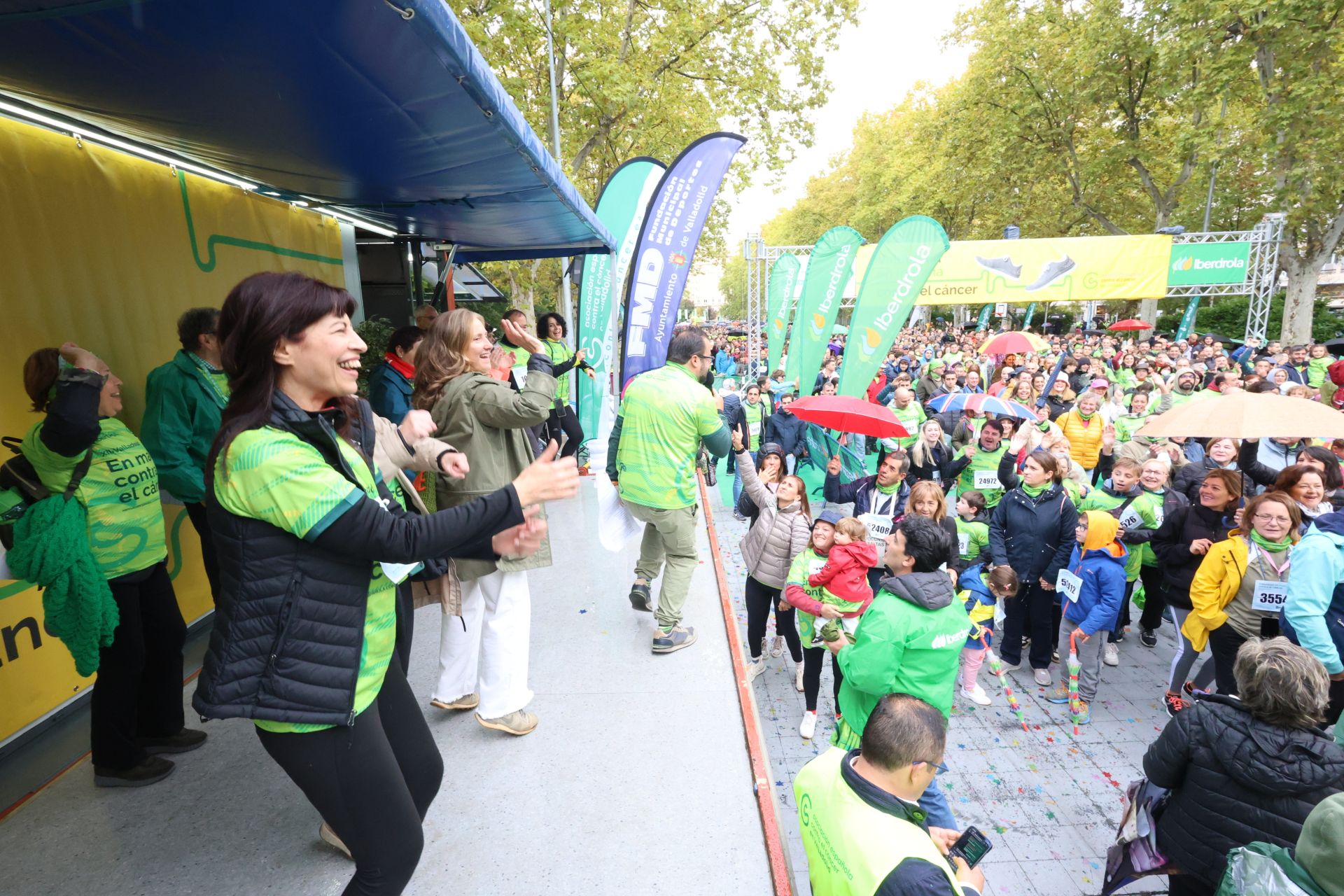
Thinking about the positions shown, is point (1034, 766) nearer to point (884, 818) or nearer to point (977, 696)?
point (977, 696)

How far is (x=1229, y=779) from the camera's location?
225cm

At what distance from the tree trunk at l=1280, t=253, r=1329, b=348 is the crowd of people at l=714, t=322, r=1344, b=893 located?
1482 cm

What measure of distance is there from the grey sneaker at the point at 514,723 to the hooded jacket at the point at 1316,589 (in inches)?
141

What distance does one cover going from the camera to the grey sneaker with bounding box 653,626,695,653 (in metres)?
3.84

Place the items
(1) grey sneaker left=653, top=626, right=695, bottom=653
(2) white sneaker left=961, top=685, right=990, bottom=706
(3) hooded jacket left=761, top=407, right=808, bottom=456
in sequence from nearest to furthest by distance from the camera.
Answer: (1) grey sneaker left=653, top=626, right=695, bottom=653 < (2) white sneaker left=961, top=685, right=990, bottom=706 < (3) hooded jacket left=761, top=407, right=808, bottom=456

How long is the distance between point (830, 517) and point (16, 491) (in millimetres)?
3740

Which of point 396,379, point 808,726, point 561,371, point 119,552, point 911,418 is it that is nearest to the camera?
point 119,552

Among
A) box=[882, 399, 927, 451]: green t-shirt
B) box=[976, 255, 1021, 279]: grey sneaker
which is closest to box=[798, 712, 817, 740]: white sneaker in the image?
box=[882, 399, 927, 451]: green t-shirt

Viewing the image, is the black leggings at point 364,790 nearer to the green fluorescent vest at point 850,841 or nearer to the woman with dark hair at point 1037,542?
the green fluorescent vest at point 850,841

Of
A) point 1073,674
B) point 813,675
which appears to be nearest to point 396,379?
point 813,675

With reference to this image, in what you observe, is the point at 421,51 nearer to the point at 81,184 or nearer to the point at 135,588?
the point at 135,588

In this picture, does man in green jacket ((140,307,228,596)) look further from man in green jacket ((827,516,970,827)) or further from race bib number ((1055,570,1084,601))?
race bib number ((1055,570,1084,601))

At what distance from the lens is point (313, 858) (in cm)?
229

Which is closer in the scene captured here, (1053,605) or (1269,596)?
(1269,596)
